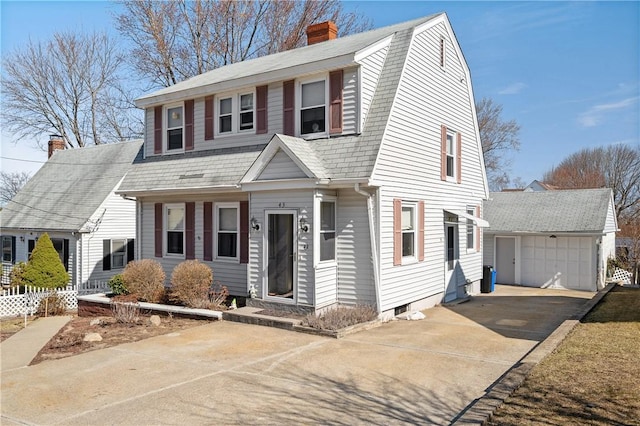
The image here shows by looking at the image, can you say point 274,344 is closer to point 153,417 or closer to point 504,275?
point 153,417

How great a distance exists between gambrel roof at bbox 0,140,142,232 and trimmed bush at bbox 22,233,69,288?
2.13 meters

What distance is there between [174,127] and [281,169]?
6108mm

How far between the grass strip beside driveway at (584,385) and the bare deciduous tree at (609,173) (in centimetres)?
4057

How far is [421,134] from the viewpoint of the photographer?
45.5 feet

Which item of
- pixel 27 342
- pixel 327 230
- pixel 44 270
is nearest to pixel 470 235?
pixel 327 230

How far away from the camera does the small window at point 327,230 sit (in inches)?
464

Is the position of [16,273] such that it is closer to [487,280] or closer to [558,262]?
[487,280]

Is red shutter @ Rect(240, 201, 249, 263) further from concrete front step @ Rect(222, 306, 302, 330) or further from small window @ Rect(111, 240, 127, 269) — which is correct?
small window @ Rect(111, 240, 127, 269)

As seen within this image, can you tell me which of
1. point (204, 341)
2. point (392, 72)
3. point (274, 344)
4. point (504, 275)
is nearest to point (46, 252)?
point (204, 341)

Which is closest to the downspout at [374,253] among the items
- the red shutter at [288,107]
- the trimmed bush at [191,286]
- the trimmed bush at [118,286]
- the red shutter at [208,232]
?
the red shutter at [288,107]

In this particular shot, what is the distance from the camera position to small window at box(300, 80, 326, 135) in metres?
13.0

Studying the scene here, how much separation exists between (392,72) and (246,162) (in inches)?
183

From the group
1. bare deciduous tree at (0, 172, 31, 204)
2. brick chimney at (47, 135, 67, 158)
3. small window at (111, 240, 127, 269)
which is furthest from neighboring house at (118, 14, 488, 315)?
bare deciduous tree at (0, 172, 31, 204)

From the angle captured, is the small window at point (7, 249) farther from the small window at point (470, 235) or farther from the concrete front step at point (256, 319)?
the small window at point (470, 235)
